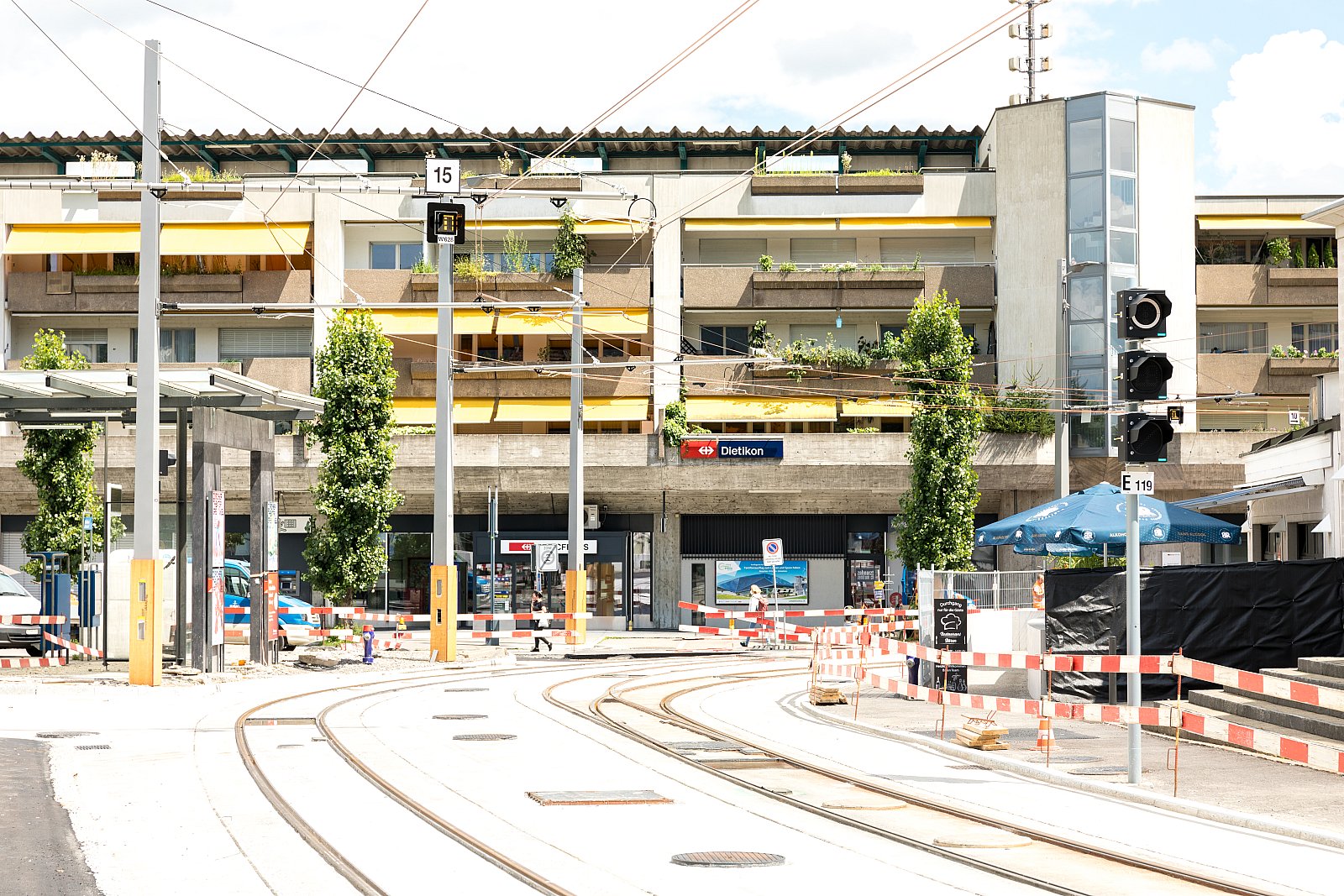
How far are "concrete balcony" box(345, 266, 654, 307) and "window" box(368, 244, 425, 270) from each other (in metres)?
1.31

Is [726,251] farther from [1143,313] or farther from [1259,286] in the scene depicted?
[1143,313]

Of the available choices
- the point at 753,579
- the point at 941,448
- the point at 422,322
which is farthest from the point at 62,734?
the point at 422,322

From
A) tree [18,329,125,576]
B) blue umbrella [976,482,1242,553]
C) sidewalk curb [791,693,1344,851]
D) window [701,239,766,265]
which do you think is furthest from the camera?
window [701,239,766,265]

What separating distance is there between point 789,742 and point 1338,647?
303 inches

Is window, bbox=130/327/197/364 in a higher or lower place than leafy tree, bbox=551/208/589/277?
lower

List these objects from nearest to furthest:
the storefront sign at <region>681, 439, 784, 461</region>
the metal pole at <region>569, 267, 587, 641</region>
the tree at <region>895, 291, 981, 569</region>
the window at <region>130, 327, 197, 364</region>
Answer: the metal pole at <region>569, 267, 587, 641</region>
the tree at <region>895, 291, 981, 569</region>
the storefront sign at <region>681, 439, 784, 461</region>
the window at <region>130, 327, 197, 364</region>

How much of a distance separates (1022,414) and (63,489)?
1030 inches

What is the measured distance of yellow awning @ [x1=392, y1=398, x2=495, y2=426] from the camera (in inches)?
1891

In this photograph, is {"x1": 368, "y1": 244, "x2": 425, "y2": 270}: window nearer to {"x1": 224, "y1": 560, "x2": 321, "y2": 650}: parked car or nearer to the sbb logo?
the sbb logo

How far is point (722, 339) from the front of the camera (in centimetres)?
5022

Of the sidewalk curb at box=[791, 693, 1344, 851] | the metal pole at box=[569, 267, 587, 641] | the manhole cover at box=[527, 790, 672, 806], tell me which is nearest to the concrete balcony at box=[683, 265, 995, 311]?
the metal pole at box=[569, 267, 587, 641]

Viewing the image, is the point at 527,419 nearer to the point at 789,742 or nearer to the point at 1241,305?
the point at 1241,305

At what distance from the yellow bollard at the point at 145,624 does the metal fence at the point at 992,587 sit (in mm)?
11349

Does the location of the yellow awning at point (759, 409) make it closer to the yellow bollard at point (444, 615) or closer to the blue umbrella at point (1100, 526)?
the yellow bollard at point (444, 615)
